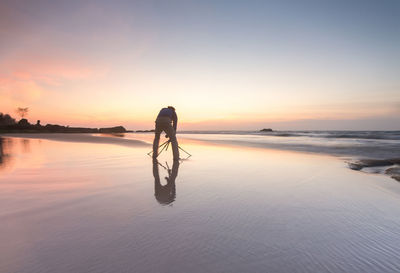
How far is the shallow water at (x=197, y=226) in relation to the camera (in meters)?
2.07

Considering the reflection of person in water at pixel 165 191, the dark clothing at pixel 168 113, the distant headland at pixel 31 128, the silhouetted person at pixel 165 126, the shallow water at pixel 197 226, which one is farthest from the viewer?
the distant headland at pixel 31 128

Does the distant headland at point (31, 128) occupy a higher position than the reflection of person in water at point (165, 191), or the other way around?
the distant headland at point (31, 128)

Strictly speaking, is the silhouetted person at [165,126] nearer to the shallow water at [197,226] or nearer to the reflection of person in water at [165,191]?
the reflection of person in water at [165,191]

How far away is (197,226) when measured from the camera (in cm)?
287

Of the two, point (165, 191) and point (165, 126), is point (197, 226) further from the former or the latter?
point (165, 126)

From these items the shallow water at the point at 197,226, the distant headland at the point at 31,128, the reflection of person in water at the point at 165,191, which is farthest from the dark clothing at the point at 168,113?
the distant headland at the point at 31,128

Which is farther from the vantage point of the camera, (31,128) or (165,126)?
(31,128)

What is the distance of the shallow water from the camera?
2068mm

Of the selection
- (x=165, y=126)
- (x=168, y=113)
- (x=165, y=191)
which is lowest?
(x=165, y=191)

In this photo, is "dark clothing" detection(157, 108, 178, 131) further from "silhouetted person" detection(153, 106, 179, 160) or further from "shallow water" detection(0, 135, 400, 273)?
"shallow water" detection(0, 135, 400, 273)

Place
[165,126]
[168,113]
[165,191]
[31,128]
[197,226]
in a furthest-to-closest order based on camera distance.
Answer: [31,128], [168,113], [165,126], [165,191], [197,226]

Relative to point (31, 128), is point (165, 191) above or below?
below

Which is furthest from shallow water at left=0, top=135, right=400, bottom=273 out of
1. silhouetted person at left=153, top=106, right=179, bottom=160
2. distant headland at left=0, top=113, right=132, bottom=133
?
distant headland at left=0, top=113, right=132, bottom=133

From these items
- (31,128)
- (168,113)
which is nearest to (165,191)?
(168,113)
